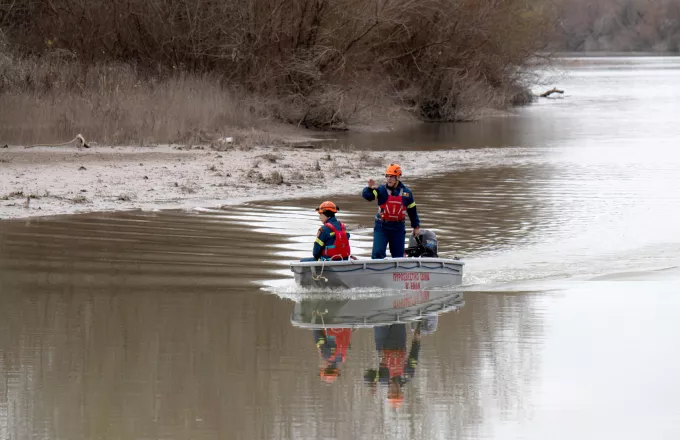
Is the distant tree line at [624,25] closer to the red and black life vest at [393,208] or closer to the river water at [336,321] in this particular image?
the river water at [336,321]

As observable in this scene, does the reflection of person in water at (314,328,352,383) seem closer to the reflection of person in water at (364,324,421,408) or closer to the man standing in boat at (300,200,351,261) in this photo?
the reflection of person in water at (364,324,421,408)

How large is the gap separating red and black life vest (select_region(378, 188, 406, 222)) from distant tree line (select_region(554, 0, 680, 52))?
482 ft

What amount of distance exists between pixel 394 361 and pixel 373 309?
2.54m

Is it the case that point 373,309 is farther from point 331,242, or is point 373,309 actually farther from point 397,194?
point 397,194

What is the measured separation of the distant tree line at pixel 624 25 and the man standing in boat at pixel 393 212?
481ft

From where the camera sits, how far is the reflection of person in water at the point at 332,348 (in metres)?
10.0

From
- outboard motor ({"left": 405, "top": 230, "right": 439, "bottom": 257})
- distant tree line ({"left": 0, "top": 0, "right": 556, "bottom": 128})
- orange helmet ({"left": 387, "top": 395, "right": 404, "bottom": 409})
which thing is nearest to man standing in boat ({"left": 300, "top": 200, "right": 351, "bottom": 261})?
outboard motor ({"left": 405, "top": 230, "right": 439, "bottom": 257})

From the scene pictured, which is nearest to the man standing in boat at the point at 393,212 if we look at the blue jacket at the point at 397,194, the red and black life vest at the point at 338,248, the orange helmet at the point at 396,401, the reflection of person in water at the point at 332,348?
the blue jacket at the point at 397,194

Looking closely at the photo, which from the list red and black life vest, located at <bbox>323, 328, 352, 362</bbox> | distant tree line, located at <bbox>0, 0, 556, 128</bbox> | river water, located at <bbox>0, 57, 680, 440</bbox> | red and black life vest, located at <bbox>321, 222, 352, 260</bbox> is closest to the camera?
river water, located at <bbox>0, 57, 680, 440</bbox>

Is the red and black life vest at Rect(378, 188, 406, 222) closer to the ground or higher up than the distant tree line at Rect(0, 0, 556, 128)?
closer to the ground

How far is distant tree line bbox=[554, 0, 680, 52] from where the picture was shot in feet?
523

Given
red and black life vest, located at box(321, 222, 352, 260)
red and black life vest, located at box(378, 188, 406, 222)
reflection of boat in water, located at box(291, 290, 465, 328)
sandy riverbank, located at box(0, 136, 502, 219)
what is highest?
sandy riverbank, located at box(0, 136, 502, 219)

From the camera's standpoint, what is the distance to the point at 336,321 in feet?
40.9

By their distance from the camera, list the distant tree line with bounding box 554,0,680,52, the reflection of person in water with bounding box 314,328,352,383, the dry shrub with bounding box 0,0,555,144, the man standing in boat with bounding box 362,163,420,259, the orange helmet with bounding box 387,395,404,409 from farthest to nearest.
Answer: the distant tree line with bounding box 554,0,680,52, the dry shrub with bounding box 0,0,555,144, the man standing in boat with bounding box 362,163,420,259, the reflection of person in water with bounding box 314,328,352,383, the orange helmet with bounding box 387,395,404,409
